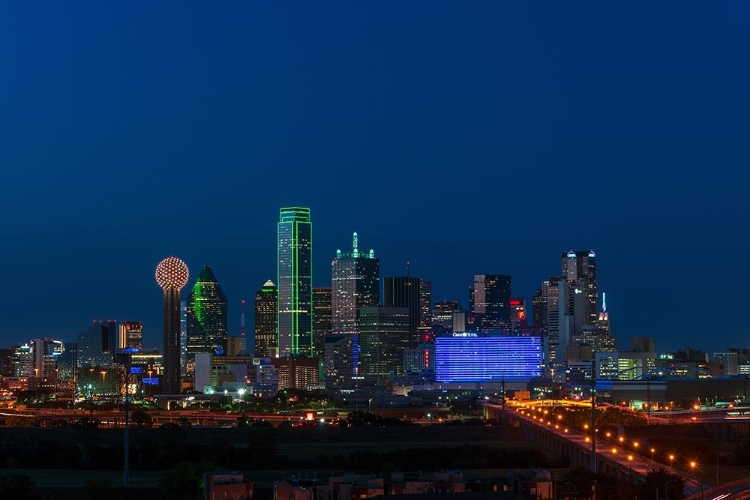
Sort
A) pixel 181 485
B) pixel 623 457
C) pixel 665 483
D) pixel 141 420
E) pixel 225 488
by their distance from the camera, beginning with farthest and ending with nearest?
pixel 141 420
pixel 623 457
pixel 181 485
pixel 225 488
pixel 665 483

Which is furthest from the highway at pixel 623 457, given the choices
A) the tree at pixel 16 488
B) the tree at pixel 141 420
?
the tree at pixel 141 420

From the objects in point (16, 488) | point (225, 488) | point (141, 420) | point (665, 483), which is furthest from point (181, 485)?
point (141, 420)

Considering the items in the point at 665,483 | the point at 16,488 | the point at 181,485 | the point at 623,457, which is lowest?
the point at 16,488

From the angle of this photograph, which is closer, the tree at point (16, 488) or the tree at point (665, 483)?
the tree at point (665, 483)

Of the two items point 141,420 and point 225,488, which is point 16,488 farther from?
point 141,420

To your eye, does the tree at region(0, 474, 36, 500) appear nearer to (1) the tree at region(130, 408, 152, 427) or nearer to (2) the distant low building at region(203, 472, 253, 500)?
(2) the distant low building at region(203, 472, 253, 500)

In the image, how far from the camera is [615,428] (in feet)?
398

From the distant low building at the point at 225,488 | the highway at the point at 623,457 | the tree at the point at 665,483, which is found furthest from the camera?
the highway at the point at 623,457

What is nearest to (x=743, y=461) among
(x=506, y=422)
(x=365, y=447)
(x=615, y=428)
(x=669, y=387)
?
(x=615, y=428)

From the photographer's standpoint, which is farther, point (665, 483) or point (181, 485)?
point (181, 485)

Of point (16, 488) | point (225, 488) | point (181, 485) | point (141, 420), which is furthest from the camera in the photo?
point (141, 420)

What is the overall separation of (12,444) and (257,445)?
1977cm

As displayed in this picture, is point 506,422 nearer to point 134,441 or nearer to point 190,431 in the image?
point 190,431

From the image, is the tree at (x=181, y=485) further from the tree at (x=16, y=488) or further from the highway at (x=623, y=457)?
the highway at (x=623, y=457)
